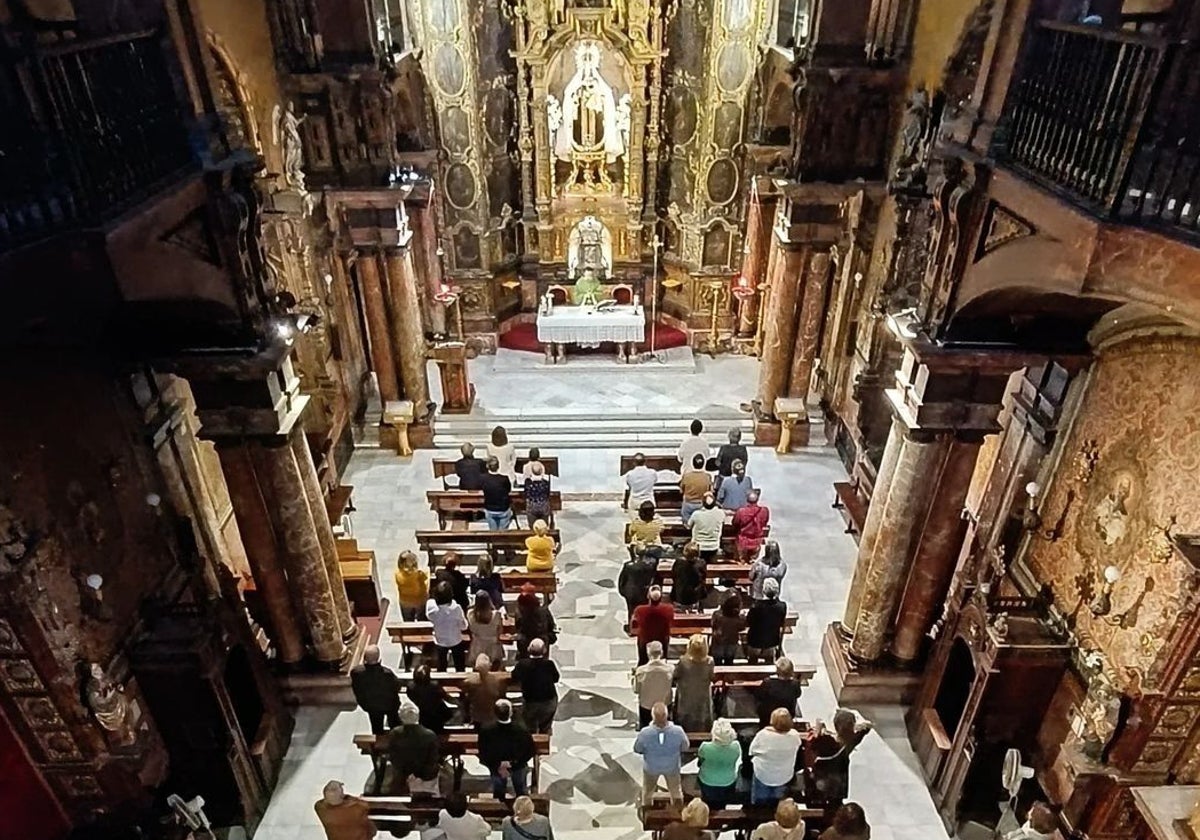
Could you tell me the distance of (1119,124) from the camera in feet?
15.9

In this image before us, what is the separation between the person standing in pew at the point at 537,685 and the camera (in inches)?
277

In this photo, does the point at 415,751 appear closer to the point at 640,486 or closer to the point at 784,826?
the point at 784,826

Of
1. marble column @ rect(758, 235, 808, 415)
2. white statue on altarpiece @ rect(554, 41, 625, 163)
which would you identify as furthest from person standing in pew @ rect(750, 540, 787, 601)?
white statue on altarpiece @ rect(554, 41, 625, 163)

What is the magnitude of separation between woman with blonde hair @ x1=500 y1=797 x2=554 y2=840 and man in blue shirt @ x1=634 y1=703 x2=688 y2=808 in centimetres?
96

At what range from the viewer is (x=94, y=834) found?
271 inches

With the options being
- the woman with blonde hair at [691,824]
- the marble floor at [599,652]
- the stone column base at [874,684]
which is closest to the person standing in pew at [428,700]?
the marble floor at [599,652]

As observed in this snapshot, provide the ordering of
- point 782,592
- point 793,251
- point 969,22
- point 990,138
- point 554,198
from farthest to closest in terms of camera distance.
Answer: point 554,198 → point 793,251 → point 782,592 → point 969,22 → point 990,138

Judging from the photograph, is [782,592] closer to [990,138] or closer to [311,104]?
[990,138]

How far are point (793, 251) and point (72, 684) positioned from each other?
9146 millimetres

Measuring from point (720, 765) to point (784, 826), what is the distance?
2.65 ft

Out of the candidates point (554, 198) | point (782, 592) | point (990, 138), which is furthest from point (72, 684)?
point (554, 198)

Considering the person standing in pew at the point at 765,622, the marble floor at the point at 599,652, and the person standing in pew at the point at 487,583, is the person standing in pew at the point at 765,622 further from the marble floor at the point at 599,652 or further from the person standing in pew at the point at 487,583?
the person standing in pew at the point at 487,583

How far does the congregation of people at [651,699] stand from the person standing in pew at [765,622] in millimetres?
14

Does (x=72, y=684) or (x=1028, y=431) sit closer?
(x=72, y=684)
